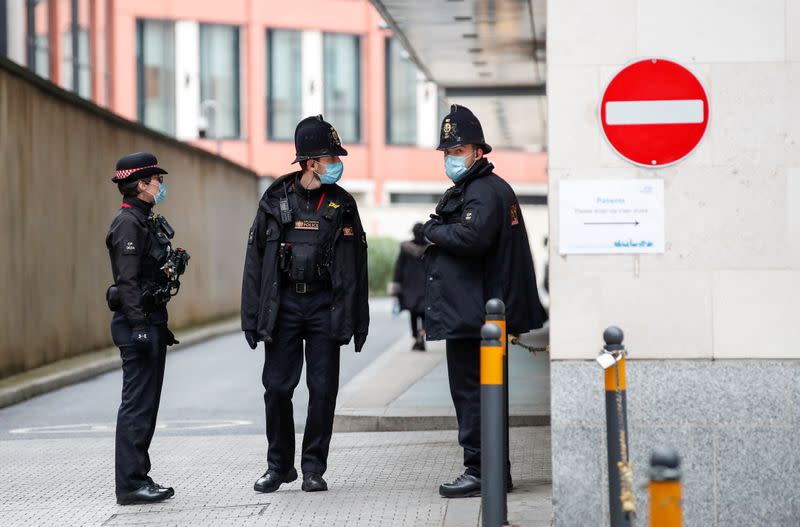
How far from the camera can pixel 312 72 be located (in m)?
53.8

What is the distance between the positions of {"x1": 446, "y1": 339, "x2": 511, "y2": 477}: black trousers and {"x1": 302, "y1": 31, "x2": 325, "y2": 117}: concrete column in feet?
152

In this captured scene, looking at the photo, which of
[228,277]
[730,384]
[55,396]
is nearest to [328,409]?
[730,384]

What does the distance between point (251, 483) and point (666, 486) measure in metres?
4.88

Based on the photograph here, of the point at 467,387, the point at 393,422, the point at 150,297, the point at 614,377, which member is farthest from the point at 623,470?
the point at 393,422

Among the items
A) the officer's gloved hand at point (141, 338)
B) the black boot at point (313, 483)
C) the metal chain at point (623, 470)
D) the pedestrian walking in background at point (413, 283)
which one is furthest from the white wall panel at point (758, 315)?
the pedestrian walking in background at point (413, 283)

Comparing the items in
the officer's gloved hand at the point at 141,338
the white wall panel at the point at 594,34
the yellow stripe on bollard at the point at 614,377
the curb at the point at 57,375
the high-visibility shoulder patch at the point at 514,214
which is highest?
the white wall panel at the point at 594,34

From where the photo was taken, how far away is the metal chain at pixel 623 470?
5473mm

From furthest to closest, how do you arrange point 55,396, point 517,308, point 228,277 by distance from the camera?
point 228,277
point 55,396
point 517,308

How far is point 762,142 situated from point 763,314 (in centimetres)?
81

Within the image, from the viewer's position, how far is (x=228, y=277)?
29578 millimetres

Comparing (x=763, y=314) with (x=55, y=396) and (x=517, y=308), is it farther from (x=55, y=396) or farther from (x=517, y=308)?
(x=55, y=396)

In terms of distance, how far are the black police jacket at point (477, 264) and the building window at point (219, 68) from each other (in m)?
45.8

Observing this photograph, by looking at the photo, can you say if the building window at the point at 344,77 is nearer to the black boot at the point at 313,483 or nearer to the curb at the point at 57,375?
the curb at the point at 57,375

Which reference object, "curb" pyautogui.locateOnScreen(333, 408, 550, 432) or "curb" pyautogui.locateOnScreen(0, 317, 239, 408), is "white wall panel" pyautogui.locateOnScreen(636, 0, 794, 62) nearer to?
"curb" pyautogui.locateOnScreen(333, 408, 550, 432)
